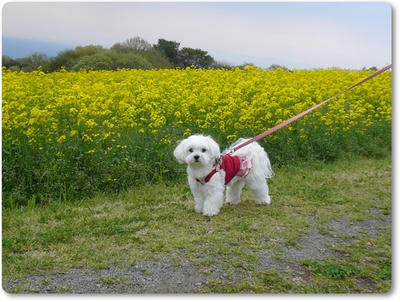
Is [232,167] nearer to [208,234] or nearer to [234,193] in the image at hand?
[234,193]

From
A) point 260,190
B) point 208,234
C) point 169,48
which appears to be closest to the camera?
point 208,234

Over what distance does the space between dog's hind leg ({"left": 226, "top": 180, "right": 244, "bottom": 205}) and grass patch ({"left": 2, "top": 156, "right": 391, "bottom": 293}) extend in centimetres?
9

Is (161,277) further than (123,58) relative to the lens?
No

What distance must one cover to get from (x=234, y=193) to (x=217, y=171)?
61cm

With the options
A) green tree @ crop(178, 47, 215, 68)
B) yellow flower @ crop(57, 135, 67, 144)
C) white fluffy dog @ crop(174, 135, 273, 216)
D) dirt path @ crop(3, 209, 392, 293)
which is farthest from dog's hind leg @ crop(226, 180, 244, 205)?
yellow flower @ crop(57, 135, 67, 144)

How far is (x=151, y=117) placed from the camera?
6.13m

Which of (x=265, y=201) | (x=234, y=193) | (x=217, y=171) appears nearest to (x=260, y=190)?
(x=265, y=201)

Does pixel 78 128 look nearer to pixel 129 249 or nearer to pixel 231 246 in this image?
pixel 129 249

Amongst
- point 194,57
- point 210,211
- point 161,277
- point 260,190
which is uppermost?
point 194,57

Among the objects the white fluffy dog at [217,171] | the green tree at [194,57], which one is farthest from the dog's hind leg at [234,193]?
the green tree at [194,57]

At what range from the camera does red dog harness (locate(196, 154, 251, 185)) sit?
14.9 feet

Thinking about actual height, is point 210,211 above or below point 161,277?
above

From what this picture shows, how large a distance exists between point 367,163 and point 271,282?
169 inches

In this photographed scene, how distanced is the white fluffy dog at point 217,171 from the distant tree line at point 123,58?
134cm
